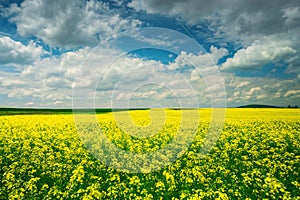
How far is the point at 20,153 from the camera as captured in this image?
11.7 meters

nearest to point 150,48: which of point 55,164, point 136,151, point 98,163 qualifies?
point 136,151

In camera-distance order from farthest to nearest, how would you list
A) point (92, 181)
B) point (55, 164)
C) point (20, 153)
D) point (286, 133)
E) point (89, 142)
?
1. point (286, 133)
2. point (89, 142)
3. point (20, 153)
4. point (55, 164)
5. point (92, 181)

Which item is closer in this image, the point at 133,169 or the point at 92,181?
the point at 92,181

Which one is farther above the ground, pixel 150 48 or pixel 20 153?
pixel 150 48

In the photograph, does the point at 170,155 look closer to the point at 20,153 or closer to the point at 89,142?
the point at 89,142

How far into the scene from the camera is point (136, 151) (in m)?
11.7

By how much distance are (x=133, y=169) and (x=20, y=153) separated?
5.40 meters

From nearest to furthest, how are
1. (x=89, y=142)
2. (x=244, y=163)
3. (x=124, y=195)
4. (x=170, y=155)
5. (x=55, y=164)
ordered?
(x=124, y=195)
(x=55, y=164)
(x=244, y=163)
(x=170, y=155)
(x=89, y=142)

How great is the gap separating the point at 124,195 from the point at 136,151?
461 cm

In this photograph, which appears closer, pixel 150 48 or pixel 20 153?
pixel 20 153

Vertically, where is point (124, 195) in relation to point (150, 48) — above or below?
below

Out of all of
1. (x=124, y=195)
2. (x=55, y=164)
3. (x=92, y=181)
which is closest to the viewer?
(x=124, y=195)

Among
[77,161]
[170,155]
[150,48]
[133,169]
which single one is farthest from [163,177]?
[150,48]

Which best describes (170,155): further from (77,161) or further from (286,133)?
(286,133)
